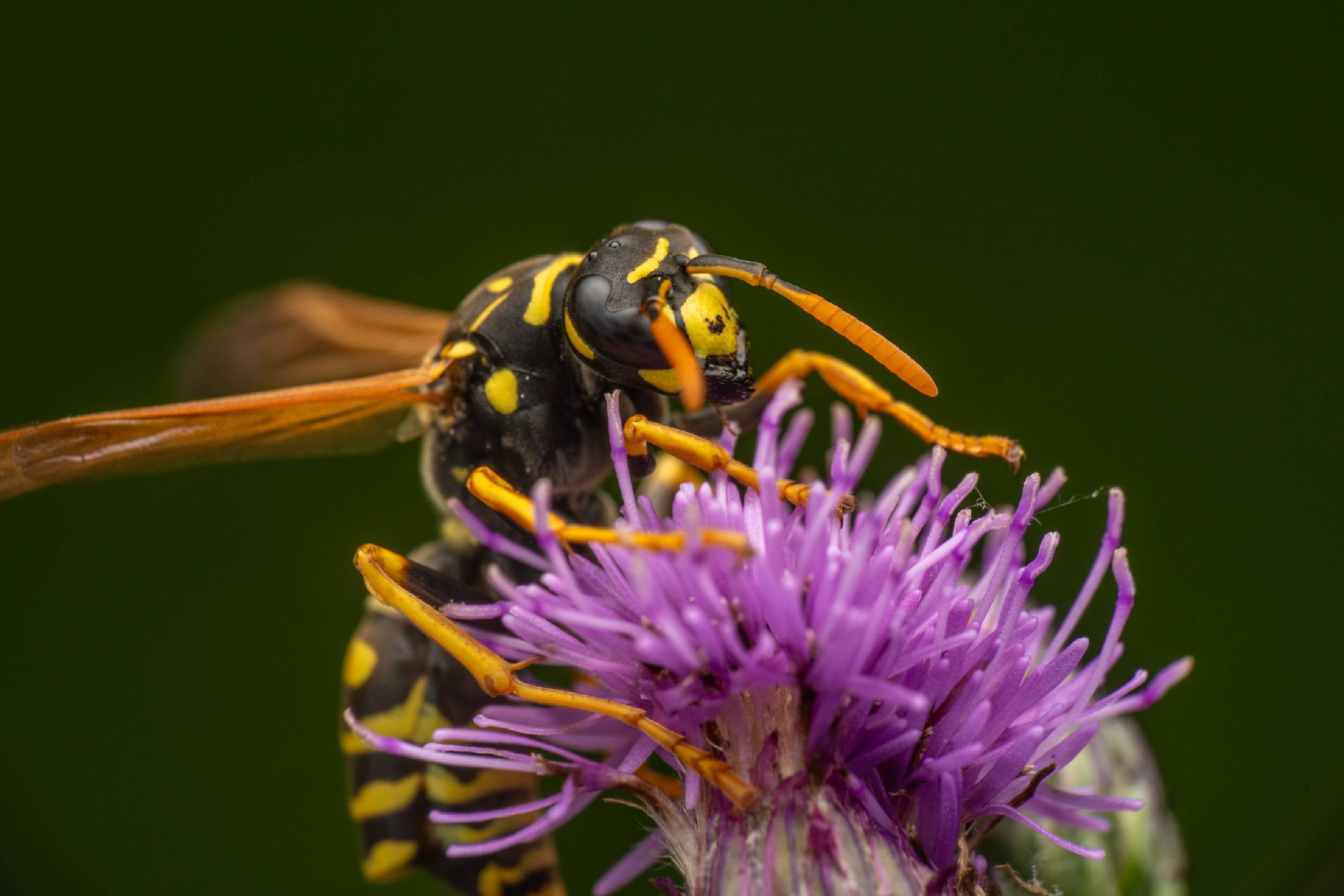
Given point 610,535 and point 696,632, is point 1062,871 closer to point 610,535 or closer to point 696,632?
point 696,632

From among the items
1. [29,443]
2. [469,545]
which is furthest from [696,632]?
[29,443]

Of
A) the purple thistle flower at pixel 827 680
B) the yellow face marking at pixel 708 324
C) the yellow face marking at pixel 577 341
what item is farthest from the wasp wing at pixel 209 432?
the yellow face marking at pixel 708 324

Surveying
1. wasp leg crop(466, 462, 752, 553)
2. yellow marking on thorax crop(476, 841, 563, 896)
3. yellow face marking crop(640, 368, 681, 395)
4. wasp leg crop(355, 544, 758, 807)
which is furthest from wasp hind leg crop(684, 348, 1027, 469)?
yellow marking on thorax crop(476, 841, 563, 896)

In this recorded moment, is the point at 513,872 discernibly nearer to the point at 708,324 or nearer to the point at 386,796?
the point at 386,796

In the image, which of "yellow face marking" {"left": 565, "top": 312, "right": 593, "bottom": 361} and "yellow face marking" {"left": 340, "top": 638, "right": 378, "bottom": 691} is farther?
"yellow face marking" {"left": 340, "top": 638, "right": 378, "bottom": 691}

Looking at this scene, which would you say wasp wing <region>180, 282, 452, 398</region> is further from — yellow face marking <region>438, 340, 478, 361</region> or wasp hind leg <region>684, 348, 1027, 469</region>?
wasp hind leg <region>684, 348, 1027, 469</region>

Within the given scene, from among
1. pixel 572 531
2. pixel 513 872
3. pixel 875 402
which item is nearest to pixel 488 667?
pixel 572 531
